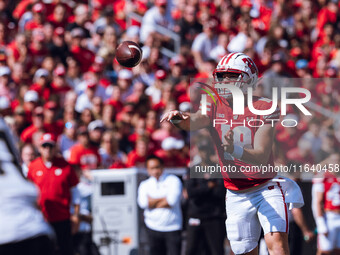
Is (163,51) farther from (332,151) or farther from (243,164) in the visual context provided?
(243,164)

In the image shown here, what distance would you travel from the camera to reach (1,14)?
497 inches

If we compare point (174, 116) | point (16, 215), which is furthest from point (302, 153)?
point (16, 215)

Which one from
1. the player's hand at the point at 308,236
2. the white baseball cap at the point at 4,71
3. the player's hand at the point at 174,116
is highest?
the white baseball cap at the point at 4,71

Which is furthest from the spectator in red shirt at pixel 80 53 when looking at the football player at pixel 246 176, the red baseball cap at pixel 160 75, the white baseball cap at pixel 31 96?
the football player at pixel 246 176

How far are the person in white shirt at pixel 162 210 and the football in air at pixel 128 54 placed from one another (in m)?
2.85

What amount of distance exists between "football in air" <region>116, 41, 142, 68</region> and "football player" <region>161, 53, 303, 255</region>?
2.63ft

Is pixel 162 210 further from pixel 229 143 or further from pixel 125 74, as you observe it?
pixel 229 143

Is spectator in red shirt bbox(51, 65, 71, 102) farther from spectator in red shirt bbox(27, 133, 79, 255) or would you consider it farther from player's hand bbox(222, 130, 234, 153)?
player's hand bbox(222, 130, 234, 153)

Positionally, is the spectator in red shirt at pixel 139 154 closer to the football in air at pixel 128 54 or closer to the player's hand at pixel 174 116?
the football in air at pixel 128 54

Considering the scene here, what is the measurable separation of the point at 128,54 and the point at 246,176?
155cm

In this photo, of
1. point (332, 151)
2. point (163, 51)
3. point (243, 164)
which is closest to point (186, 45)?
point (163, 51)

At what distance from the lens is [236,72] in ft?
19.5

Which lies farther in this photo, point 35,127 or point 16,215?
point 35,127

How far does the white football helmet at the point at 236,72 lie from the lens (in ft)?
19.5
